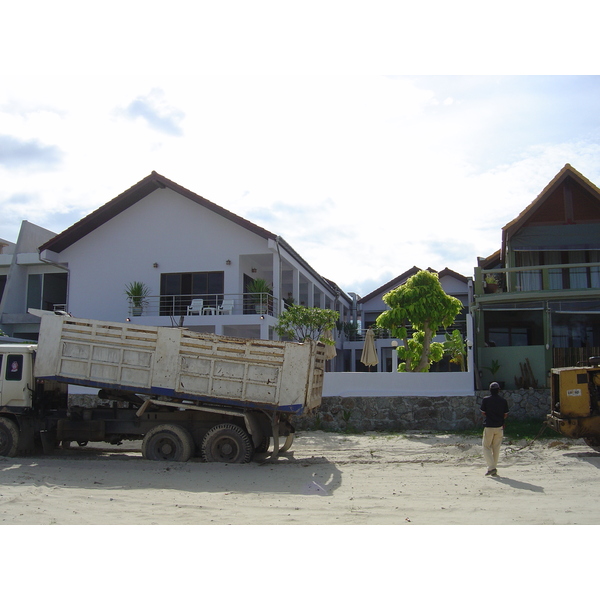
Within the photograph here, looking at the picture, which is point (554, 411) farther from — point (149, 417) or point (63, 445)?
point (63, 445)

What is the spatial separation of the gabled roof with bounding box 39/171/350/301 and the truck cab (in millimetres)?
10856

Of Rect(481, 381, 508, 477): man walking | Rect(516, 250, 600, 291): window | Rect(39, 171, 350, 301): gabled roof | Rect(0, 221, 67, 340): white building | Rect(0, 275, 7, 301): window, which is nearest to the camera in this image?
Rect(481, 381, 508, 477): man walking

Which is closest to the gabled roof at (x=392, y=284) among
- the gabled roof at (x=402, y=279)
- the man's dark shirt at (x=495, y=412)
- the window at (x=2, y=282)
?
the gabled roof at (x=402, y=279)

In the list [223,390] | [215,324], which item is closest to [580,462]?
[223,390]

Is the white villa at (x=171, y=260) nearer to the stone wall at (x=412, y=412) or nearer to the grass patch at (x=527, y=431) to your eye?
the stone wall at (x=412, y=412)

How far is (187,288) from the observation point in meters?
23.2

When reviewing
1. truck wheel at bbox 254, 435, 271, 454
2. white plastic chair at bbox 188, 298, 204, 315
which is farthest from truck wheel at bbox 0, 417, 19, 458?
white plastic chair at bbox 188, 298, 204, 315

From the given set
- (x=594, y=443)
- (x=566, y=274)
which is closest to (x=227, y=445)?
(x=594, y=443)

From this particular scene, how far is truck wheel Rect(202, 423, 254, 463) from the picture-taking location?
11.6m

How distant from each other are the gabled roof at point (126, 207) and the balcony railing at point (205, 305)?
8.31 ft

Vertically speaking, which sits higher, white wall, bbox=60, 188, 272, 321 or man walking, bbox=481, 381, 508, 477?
white wall, bbox=60, 188, 272, 321

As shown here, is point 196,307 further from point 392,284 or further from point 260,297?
point 392,284

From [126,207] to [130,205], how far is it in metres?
0.19

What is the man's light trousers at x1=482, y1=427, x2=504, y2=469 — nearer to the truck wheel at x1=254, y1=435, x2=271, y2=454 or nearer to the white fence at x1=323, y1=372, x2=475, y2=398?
the truck wheel at x1=254, y1=435, x2=271, y2=454
